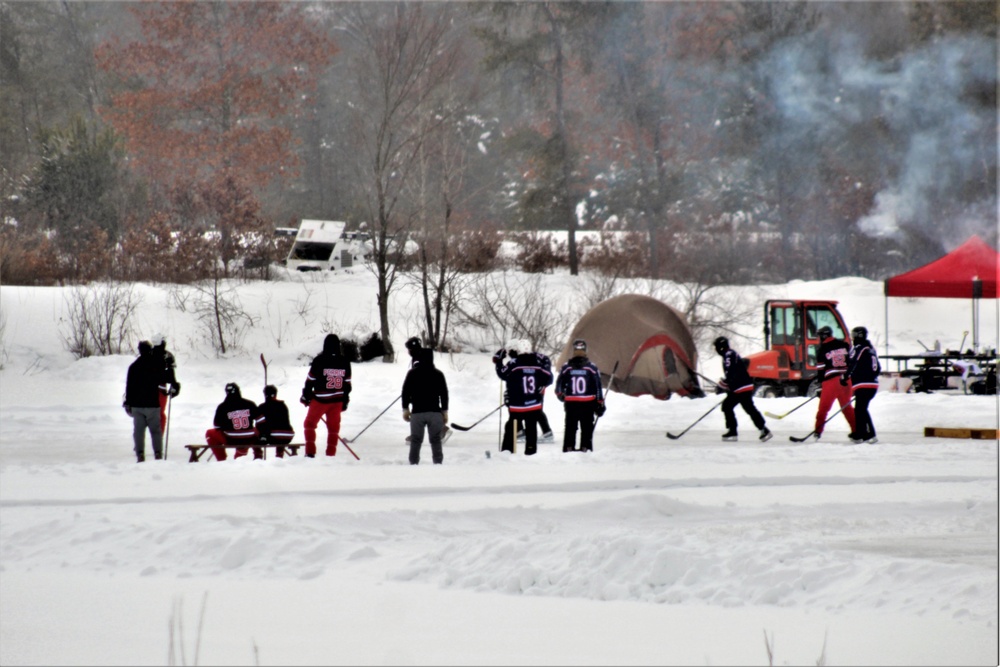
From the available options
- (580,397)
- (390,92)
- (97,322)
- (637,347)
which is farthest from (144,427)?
(390,92)

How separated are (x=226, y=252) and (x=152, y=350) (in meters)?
17.9

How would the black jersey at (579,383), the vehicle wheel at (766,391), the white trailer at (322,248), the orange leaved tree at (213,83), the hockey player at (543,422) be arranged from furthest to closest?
the orange leaved tree at (213,83) < the white trailer at (322,248) < the vehicle wheel at (766,391) < the hockey player at (543,422) < the black jersey at (579,383)

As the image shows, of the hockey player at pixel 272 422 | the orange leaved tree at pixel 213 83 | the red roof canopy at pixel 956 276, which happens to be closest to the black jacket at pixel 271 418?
the hockey player at pixel 272 422

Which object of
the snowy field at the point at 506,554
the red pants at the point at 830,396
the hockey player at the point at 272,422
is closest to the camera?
the snowy field at the point at 506,554

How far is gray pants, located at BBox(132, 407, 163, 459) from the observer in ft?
43.4

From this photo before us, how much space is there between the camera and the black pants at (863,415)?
49.4 ft

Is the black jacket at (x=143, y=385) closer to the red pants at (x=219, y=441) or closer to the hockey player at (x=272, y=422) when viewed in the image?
the red pants at (x=219, y=441)

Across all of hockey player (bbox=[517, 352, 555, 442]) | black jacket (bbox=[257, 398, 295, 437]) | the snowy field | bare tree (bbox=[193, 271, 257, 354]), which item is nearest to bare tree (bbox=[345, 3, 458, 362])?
bare tree (bbox=[193, 271, 257, 354])

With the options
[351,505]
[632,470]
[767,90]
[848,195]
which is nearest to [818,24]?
[767,90]

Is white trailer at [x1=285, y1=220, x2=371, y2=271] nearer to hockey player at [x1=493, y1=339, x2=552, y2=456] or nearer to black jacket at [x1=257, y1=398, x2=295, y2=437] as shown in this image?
hockey player at [x1=493, y1=339, x2=552, y2=456]

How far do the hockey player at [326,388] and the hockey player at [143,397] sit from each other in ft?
5.67

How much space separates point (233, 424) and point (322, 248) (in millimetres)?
26362

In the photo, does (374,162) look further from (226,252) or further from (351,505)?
(351,505)

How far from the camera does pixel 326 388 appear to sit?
13477 millimetres
